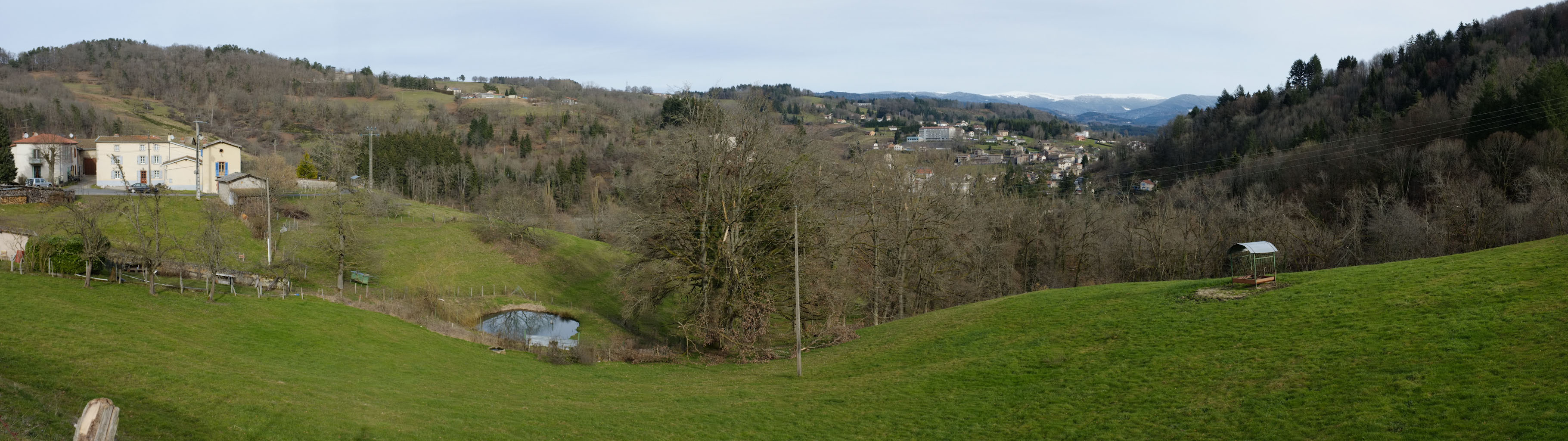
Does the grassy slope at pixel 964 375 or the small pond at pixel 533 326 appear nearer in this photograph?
the grassy slope at pixel 964 375

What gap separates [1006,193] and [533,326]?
50814 millimetres

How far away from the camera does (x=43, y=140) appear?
7338 centimetres

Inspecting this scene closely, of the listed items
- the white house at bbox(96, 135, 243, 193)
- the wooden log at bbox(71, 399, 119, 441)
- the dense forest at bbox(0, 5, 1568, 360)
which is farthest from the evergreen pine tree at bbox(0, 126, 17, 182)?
the wooden log at bbox(71, 399, 119, 441)

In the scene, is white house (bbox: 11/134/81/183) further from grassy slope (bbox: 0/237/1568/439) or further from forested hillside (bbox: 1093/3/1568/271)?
forested hillside (bbox: 1093/3/1568/271)

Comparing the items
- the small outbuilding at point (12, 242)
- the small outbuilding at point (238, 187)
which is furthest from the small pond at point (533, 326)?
the small outbuilding at point (238, 187)

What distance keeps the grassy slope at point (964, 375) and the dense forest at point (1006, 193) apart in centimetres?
762

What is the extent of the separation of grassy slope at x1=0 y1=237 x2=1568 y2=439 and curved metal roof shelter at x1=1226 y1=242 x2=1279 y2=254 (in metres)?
1.24

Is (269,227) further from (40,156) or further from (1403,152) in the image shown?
(1403,152)

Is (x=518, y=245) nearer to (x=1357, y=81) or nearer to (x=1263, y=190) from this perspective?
(x=1263, y=190)

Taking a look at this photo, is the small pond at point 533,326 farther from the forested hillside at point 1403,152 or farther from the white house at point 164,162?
the forested hillside at point 1403,152

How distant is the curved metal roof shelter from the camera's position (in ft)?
81.9

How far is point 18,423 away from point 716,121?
26733 mm

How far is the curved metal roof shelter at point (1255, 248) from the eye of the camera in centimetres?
2497

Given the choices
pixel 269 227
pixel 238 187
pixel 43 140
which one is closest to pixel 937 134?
pixel 238 187
